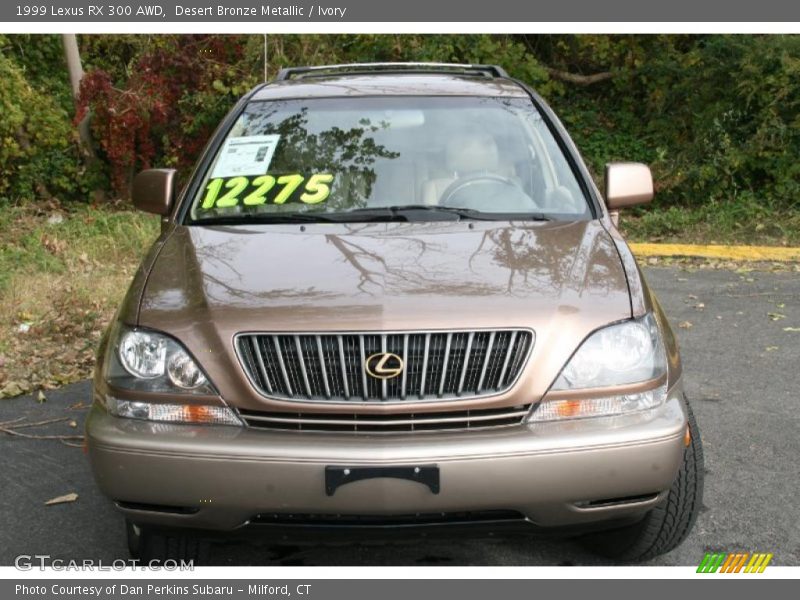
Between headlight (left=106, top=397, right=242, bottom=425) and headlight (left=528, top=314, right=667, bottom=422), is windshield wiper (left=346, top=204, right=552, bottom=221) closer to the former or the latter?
headlight (left=528, top=314, right=667, bottom=422)

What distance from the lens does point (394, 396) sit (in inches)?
112

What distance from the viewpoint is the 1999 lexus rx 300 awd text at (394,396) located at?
2.77 m

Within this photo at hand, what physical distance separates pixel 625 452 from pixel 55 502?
2416mm

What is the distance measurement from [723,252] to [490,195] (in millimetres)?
6024

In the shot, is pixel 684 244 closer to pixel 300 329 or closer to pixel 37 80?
pixel 300 329

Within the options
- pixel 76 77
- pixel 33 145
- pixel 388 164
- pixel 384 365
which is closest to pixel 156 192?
pixel 388 164

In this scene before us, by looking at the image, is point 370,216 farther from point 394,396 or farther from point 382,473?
point 382,473

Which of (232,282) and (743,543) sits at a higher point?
(232,282)

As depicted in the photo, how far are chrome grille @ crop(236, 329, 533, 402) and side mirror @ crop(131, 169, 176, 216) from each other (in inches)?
59.9

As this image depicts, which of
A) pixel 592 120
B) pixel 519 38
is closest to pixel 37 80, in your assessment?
pixel 519 38

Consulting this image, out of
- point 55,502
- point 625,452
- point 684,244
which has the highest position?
point 625,452

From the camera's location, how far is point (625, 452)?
282 cm

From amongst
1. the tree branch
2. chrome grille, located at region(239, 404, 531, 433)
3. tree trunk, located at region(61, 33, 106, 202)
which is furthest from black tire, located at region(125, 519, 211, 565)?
the tree branch

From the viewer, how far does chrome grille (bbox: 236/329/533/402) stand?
284 centimetres
